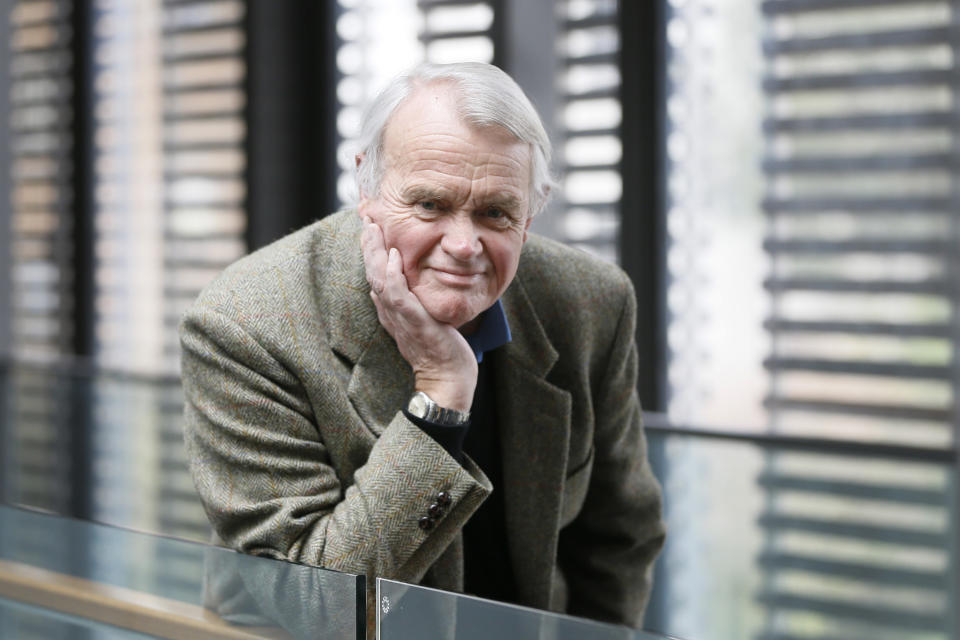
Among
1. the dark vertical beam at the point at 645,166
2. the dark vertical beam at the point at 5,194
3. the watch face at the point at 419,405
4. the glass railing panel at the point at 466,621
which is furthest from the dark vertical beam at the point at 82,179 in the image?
the glass railing panel at the point at 466,621

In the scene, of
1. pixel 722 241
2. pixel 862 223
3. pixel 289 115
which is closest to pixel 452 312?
pixel 862 223

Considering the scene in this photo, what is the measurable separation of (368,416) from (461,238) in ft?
1.01

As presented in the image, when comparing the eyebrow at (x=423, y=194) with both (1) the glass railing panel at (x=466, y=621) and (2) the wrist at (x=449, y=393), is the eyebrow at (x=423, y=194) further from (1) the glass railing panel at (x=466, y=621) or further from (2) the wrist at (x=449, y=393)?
(1) the glass railing panel at (x=466, y=621)

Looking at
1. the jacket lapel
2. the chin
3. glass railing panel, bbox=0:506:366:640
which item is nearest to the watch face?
the chin

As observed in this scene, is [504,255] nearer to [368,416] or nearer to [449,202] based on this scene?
[449,202]

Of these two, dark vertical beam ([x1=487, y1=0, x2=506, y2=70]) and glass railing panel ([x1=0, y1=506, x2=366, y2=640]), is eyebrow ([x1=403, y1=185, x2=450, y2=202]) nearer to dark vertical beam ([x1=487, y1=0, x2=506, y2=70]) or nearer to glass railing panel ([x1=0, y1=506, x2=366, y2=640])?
glass railing panel ([x1=0, y1=506, x2=366, y2=640])

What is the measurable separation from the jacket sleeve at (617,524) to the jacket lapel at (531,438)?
176 millimetres

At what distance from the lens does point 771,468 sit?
346cm

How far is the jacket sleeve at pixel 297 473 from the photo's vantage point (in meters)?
1.55

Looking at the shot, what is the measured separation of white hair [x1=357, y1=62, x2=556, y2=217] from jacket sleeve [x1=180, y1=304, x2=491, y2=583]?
31 centimetres

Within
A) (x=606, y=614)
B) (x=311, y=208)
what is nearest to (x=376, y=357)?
(x=606, y=614)

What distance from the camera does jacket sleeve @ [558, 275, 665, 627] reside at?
2043 mm

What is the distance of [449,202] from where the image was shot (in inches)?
62.4

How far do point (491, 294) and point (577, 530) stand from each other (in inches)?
27.6
